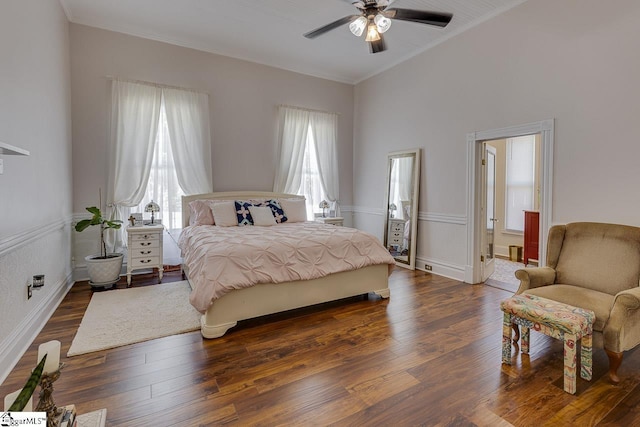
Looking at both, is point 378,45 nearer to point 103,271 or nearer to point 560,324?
point 560,324

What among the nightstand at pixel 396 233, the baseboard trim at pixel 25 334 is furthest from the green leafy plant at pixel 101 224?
the nightstand at pixel 396 233

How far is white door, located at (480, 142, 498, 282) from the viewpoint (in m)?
4.27

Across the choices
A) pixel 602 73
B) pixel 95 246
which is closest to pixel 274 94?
pixel 95 246

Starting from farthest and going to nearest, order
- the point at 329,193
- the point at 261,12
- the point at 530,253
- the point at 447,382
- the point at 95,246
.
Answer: the point at 329,193, the point at 530,253, the point at 95,246, the point at 261,12, the point at 447,382

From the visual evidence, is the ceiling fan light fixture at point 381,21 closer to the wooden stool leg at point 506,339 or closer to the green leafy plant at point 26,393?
the wooden stool leg at point 506,339

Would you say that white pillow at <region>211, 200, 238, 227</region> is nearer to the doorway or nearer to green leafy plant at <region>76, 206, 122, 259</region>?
green leafy plant at <region>76, 206, 122, 259</region>

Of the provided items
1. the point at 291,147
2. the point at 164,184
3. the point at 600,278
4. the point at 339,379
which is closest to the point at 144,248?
the point at 164,184

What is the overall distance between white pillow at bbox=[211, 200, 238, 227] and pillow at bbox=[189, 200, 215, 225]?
0.09m

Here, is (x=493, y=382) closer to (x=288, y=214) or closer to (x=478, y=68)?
(x=288, y=214)

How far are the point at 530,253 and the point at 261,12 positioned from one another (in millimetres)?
5605

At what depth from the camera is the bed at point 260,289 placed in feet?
8.71

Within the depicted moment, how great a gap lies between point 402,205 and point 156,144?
3936 millimetres

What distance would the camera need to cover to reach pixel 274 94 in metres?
5.46

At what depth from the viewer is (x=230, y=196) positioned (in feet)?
16.3
